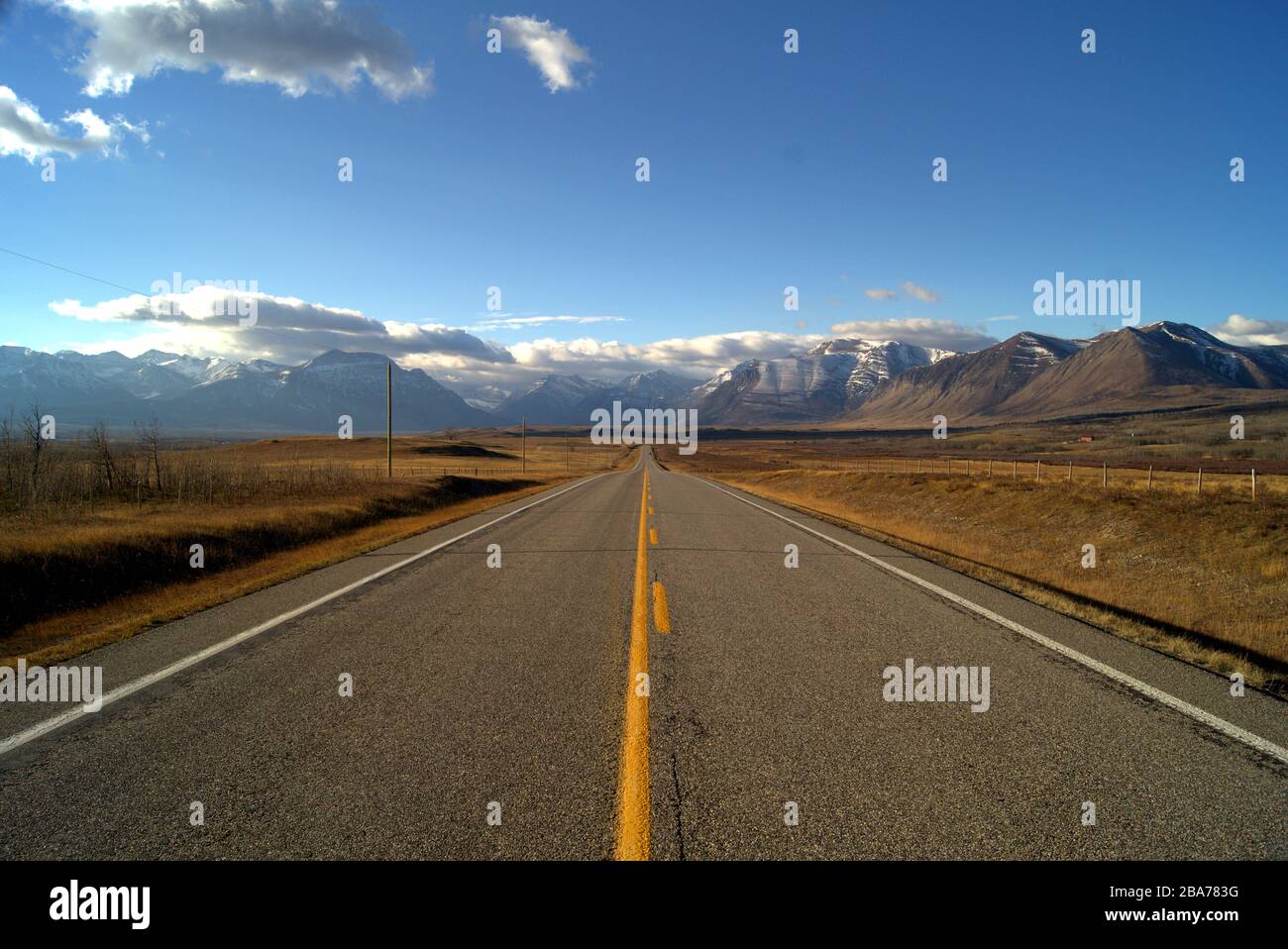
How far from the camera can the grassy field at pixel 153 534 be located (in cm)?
959

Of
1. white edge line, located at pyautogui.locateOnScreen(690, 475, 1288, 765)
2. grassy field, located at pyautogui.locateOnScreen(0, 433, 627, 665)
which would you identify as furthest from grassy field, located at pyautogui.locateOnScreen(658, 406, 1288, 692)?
grassy field, located at pyautogui.locateOnScreen(0, 433, 627, 665)

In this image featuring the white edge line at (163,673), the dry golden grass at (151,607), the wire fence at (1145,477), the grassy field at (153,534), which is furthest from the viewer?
the wire fence at (1145,477)

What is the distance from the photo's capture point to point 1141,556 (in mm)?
14086

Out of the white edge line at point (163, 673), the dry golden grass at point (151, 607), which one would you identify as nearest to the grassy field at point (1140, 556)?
the white edge line at point (163, 673)

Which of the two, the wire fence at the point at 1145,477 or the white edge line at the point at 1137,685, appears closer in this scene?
the white edge line at the point at 1137,685

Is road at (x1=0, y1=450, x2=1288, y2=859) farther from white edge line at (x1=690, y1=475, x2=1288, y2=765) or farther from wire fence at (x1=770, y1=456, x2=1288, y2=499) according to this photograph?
wire fence at (x1=770, y1=456, x2=1288, y2=499)

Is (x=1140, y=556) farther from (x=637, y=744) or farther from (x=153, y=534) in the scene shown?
(x=153, y=534)

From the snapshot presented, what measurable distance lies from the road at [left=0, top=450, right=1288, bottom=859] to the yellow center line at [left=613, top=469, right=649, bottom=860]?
0.02 meters

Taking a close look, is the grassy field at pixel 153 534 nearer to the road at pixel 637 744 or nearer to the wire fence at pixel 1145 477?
the road at pixel 637 744

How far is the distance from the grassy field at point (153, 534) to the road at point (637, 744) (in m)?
2.44

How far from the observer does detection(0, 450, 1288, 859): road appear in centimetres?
350
